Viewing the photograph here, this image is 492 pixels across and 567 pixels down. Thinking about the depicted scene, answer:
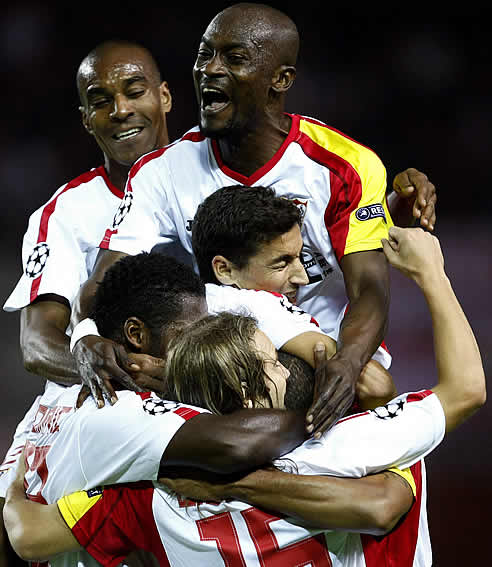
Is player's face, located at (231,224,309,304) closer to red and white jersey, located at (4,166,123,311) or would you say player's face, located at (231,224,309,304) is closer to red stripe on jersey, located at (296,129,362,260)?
red stripe on jersey, located at (296,129,362,260)

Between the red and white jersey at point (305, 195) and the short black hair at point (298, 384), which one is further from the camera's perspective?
the red and white jersey at point (305, 195)

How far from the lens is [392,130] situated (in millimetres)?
5285

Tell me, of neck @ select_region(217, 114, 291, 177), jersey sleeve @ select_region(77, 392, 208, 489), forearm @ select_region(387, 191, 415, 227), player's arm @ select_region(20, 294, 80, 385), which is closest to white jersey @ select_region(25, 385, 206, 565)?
jersey sleeve @ select_region(77, 392, 208, 489)

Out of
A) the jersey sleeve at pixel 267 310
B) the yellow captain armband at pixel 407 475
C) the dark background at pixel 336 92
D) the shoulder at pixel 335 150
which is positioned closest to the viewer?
the yellow captain armband at pixel 407 475

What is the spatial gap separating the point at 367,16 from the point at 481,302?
66.8 inches

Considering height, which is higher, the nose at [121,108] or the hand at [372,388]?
the nose at [121,108]

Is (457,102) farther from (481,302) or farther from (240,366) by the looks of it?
(240,366)

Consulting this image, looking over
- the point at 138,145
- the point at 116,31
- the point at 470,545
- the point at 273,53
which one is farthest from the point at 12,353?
the point at 273,53

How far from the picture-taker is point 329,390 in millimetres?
1791

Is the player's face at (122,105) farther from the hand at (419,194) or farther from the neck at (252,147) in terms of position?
the hand at (419,194)

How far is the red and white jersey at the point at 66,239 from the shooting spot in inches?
113

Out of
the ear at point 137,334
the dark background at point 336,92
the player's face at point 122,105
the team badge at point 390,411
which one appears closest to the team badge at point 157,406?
the ear at point 137,334

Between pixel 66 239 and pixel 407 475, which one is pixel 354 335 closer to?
pixel 407 475

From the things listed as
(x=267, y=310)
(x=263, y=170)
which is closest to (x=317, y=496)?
(x=267, y=310)
